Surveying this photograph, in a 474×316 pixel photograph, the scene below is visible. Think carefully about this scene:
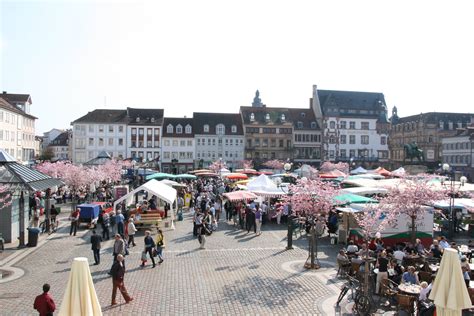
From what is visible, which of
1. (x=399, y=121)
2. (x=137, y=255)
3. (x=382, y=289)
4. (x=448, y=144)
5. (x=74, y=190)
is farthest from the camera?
(x=399, y=121)

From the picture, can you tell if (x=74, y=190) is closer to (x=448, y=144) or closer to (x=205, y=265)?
(x=205, y=265)

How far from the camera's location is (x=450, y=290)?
8617 mm

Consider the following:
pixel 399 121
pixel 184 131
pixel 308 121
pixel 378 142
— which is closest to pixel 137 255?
pixel 184 131

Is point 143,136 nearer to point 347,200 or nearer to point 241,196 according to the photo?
point 241,196

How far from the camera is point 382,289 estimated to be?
511 inches

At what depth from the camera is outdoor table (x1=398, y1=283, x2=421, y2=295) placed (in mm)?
11898

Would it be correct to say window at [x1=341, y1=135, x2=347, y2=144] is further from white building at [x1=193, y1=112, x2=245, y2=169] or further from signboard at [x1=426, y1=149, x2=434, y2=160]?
white building at [x1=193, y1=112, x2=245, y2=169]

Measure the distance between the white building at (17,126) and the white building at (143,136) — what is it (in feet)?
51.3

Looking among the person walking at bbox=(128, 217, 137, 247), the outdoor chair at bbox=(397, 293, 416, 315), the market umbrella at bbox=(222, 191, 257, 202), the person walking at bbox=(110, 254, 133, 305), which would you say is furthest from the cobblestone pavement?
the market umbrella at bbox=(222, 191, 257, 202)

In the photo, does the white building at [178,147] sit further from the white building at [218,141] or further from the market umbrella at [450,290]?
the market umbrella at [450,290]

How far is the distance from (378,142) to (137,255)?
7063 cm

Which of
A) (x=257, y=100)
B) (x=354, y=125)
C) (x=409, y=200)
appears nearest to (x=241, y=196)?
(x=409, y=200)

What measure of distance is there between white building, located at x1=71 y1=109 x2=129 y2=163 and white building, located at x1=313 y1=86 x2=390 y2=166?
36.0 meters

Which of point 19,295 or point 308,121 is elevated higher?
point 308,121
